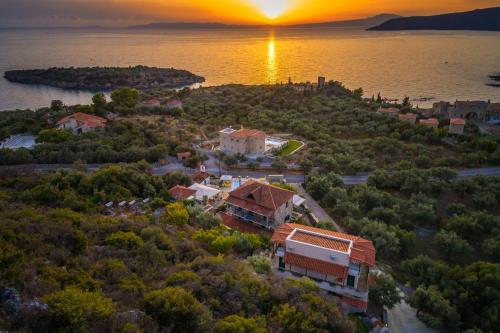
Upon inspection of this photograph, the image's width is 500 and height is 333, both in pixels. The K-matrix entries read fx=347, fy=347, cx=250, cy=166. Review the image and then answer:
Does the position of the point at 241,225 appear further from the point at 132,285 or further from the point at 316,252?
the point at 132,285

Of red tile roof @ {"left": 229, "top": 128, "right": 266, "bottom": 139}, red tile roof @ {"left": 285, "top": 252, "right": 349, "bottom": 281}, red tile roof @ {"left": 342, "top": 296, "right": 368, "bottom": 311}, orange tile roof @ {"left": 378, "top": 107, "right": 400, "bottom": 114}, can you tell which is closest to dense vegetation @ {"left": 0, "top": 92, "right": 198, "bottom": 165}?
red tile roof @ {"left": 229, "top": 128, "right": 266, "bottom": 139}

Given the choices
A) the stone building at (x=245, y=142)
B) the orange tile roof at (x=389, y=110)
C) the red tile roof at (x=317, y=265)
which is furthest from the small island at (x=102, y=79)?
the red tile roof at (x=317, y=265)

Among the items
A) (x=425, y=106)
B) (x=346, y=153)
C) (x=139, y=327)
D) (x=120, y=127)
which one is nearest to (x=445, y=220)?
(x=346, y=153)

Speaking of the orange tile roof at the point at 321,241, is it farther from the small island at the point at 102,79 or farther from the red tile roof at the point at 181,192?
the small island at the point at 102,79

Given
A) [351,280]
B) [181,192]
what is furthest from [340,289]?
[181,192]

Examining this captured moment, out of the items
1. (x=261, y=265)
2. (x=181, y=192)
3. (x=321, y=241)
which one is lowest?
(x=181, y=192)

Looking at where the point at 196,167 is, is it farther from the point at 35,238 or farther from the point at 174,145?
the point at 35,238
